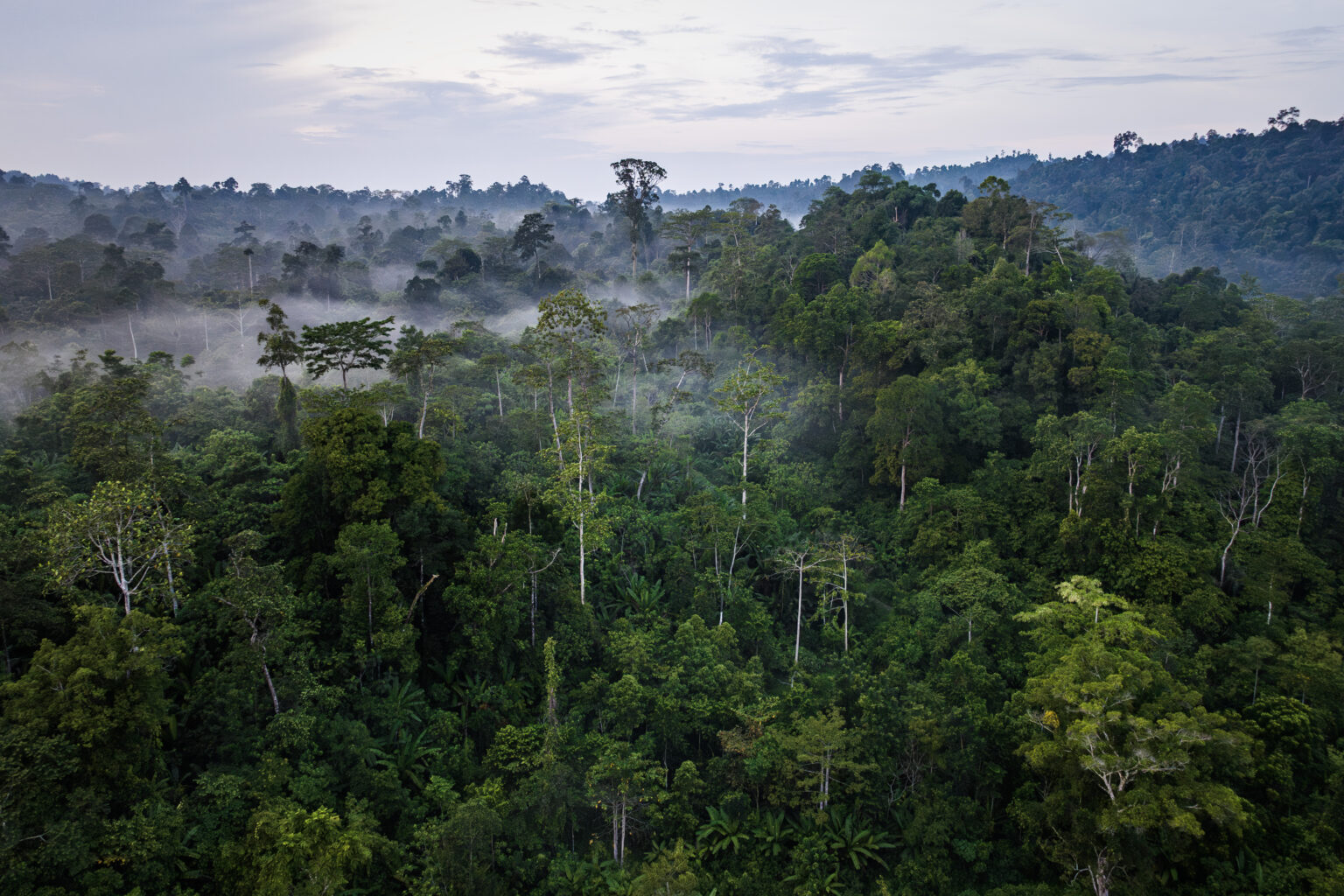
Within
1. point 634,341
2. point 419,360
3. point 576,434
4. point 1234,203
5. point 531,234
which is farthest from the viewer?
point 1234,203

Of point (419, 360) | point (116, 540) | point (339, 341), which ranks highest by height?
point (339, 341)

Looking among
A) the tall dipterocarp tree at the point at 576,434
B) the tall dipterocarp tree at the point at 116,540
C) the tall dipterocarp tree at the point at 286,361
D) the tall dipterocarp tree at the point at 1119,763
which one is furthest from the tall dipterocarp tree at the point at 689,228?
the tall dipterocarp tree at the point at 116,540

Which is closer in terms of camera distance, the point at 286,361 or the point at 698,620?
the point at 698,620

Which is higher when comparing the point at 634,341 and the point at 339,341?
the point at 339,341

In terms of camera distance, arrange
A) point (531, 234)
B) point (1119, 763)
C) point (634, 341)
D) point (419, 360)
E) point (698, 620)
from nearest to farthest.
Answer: point (1119, 763)
point (698, 620)
point (419, 360)
point (634, 341)
point (531, 234)

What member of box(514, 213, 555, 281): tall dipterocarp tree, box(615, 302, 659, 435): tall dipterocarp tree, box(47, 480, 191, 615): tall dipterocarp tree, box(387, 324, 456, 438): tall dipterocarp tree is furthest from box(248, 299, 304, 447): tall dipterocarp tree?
box(514, 213, 555, 281): tall dipterocarp tree

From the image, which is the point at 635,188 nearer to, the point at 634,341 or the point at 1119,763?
the point at 634,341

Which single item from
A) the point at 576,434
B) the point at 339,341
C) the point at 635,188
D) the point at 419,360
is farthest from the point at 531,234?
the point at 576,434

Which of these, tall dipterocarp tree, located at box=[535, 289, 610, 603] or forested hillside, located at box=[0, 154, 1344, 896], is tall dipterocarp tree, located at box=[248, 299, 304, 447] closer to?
forested hillside, located at box=[0, 154, 1344, 896]

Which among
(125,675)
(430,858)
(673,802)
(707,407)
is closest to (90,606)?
(125,675)
